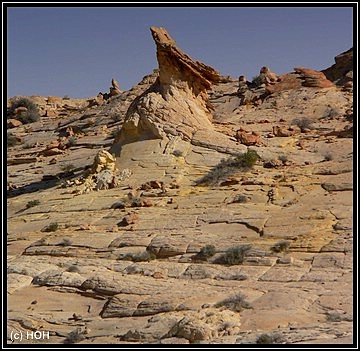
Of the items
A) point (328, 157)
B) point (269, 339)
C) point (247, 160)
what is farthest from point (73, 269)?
point (328, 157)

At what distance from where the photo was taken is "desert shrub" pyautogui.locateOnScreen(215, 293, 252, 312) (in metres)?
12.1

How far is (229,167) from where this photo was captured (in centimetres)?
2064

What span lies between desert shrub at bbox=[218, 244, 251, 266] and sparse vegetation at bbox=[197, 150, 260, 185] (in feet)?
17.2

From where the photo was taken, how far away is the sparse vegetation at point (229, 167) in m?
20.3

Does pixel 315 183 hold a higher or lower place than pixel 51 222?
higher

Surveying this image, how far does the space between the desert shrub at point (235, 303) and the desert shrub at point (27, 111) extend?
113ft

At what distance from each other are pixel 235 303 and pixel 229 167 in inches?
350

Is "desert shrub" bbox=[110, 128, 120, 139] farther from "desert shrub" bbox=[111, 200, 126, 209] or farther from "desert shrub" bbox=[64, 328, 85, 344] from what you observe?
"desert shrub" bbox=[64, 328, 85, 344]

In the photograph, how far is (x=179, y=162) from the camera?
72.2 ft

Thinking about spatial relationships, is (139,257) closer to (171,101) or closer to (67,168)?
(171,101)

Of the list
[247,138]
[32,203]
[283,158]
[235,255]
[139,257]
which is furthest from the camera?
[247,138]
